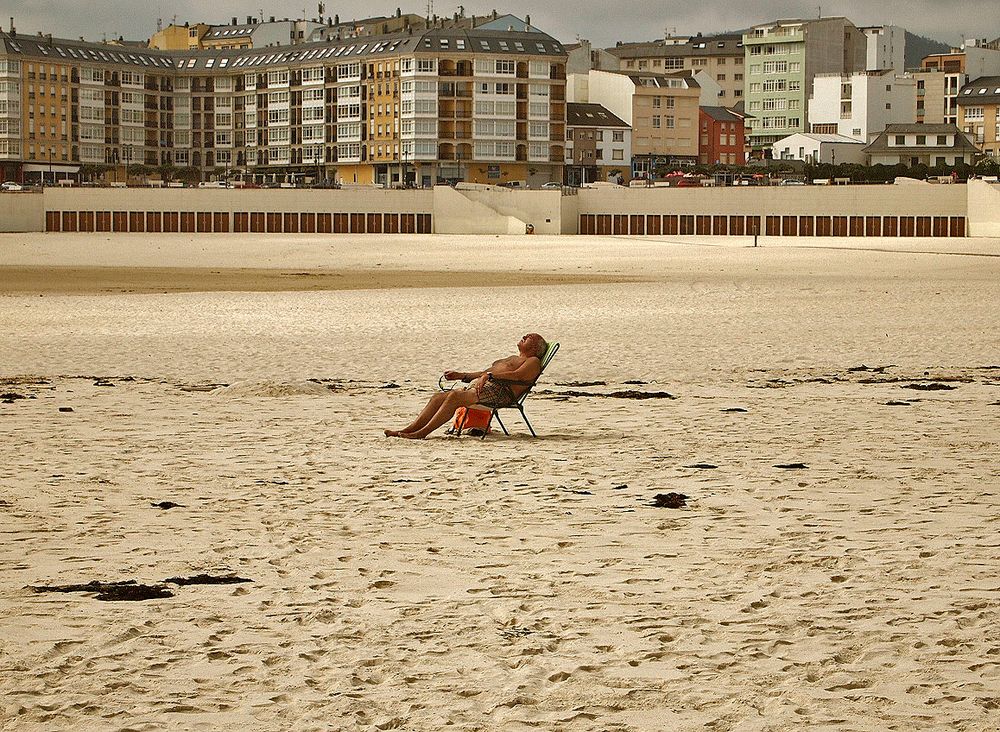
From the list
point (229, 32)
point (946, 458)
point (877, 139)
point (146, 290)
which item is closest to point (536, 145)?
point (877, 139)

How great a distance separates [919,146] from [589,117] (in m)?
21.6

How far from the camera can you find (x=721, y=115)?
4478 inches

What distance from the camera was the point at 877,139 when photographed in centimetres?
10012

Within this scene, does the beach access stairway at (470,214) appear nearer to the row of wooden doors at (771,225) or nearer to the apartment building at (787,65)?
the row of wooden doors at (771,225)

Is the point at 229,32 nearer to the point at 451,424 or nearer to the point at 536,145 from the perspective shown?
the point at 536,145

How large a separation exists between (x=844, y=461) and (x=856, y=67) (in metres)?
119

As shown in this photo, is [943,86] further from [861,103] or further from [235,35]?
[235,35]

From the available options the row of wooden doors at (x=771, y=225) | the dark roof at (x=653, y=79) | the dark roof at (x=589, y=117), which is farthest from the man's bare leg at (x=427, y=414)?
the dark roof at (x=653, y=79)

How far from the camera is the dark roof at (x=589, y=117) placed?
103m

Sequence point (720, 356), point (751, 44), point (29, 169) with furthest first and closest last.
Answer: point (751, 44), point (29, 169), point (720, 356)

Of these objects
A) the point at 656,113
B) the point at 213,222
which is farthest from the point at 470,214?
the point at 656,113

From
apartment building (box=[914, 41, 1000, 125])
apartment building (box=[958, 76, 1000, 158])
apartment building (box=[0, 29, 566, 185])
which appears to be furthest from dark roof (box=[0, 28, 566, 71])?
apartment building (box=[914, 41, 1000, 125])

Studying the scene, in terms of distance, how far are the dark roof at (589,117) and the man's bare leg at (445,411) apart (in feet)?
308

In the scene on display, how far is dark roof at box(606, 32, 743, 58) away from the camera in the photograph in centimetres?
13025
